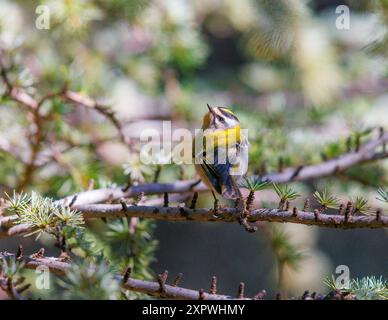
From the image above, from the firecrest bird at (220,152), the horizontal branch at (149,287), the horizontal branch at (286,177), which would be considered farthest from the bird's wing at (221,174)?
the horizontal branch at (149,287)

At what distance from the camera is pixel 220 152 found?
1.65 m

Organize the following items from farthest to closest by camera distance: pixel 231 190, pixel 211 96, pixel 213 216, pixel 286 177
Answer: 1. pixel 211 96
2. pixel 286 177
3. pixel 231 190
4. pixel 213 216

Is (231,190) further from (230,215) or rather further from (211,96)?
(211,96)

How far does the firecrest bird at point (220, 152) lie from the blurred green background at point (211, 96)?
0.12m

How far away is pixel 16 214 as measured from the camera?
1219 mm

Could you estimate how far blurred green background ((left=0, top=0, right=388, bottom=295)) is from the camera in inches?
74.6

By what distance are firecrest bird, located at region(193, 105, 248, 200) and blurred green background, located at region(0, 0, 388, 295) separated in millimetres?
117

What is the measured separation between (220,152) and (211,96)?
1.28 meters

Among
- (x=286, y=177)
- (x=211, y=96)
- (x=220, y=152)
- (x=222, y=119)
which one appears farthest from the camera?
(x=211, y=96)

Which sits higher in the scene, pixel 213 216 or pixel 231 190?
pixel 231 190

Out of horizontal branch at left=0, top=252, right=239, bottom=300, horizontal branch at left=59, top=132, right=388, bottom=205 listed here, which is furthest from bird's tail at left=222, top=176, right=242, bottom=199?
horizontal branch at left=0, top=252, right=239, bottom=300

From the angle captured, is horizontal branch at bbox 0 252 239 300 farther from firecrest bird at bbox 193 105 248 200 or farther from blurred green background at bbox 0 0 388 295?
blurred green background at bbox 0 0 388 295

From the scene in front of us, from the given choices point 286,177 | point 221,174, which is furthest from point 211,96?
point 221,174
